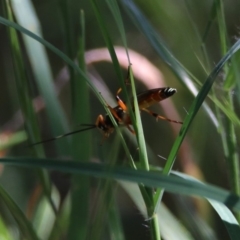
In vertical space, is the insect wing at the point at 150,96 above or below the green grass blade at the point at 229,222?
above

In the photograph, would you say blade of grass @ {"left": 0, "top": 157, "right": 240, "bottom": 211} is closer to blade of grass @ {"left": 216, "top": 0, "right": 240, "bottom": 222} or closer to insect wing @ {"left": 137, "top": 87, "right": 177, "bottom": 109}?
blade of grass @ {"left": 216, "top": 0, "right": 240, "bottom": 222}

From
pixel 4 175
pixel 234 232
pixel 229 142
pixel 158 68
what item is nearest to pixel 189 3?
pixel 229 142

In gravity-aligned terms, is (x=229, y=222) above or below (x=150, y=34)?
below

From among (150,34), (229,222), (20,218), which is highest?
(150,34)

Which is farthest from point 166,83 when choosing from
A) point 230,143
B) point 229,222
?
point 229,222

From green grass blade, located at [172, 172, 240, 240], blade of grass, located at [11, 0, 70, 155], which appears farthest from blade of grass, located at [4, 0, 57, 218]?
green grass blade, located at [172, 172, 240, 240]

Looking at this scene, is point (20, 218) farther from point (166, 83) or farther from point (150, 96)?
point (166, 83)

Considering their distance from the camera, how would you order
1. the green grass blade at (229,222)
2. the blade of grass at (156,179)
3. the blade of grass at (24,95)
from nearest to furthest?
1. the blade of grass at (156,179)
2. the green grass blade at (229,222)
3. the blade of grass at (24,95)

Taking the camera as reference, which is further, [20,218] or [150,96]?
[150,96]

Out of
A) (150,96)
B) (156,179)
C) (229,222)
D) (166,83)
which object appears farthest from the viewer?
(166,83)

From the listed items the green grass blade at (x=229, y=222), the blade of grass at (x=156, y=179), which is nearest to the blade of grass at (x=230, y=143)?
the green grass blade at (x=229, y=222)

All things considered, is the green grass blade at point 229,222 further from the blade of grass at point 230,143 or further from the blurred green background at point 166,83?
the blurred green background at point 166,83

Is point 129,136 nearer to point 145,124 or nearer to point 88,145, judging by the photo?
point 88,145
